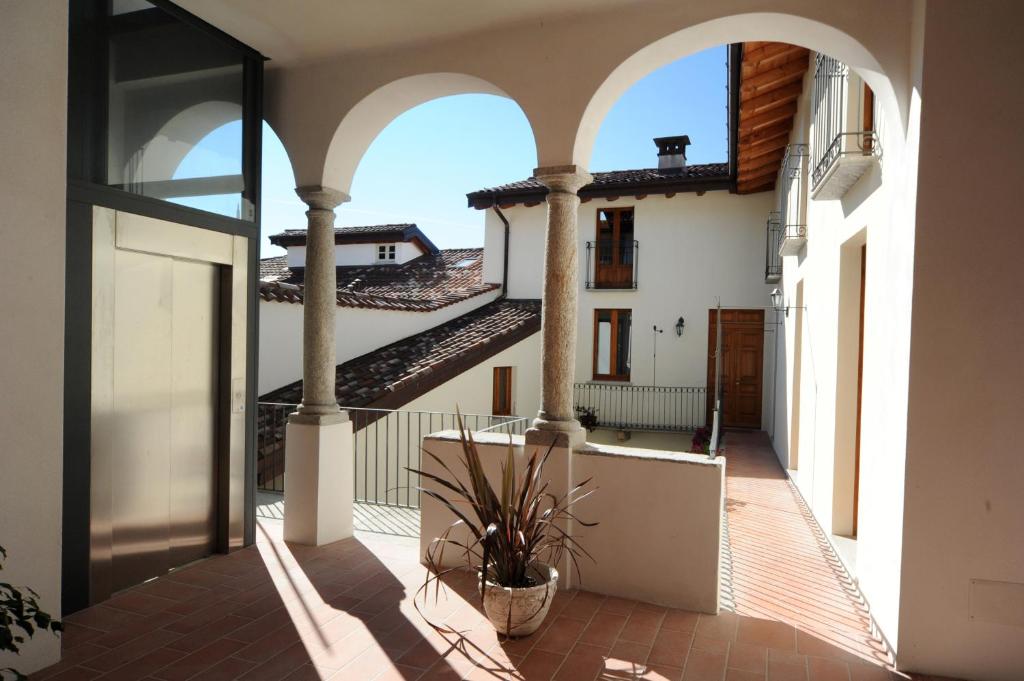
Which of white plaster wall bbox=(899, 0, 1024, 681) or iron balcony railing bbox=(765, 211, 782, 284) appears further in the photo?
iron balcony railing bbox=(765, 211, 782, 284)

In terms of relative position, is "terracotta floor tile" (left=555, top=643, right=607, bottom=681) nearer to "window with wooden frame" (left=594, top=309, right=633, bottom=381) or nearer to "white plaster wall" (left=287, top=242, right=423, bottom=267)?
"window with wooden frame" (left=594, top=309, right=633, bottom=381)

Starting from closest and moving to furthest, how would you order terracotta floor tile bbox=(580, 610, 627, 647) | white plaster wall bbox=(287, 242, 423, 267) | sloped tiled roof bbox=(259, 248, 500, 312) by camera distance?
terracotta floor tile bbox=(580, 610, 627, 647) < sloped tiled roof bbox=(259, 248, 500, 312) < white plaster wall bbox=(287, 242, 423, 267)

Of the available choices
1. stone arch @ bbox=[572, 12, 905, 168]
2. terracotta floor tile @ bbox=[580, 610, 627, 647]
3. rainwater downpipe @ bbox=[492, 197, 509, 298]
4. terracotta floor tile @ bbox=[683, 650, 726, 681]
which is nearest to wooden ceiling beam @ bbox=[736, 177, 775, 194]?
rainwater downpipe @ bbox=[492, 197, 509, 298]

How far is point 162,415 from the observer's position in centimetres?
450

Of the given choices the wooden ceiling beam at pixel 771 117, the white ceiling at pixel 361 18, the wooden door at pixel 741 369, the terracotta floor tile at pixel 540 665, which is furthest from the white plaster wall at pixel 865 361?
the wooden door at pixel 741 369

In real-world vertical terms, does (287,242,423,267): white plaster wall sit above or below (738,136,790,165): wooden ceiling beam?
below

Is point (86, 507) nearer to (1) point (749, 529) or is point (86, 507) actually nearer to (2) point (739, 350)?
(1) point (749, 529)

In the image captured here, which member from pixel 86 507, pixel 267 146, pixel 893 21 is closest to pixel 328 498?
pixel 86 507

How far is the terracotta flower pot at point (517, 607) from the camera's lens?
11.4ft

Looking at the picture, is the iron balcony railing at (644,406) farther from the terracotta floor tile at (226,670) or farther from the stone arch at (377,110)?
the terracotta floor tile at (226,670)

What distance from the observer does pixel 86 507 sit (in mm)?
3910

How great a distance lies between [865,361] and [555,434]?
2213mm

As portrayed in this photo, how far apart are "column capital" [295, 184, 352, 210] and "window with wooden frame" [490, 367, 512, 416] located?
6576 millimetres

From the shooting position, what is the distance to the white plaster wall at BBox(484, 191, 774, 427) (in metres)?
13.6
